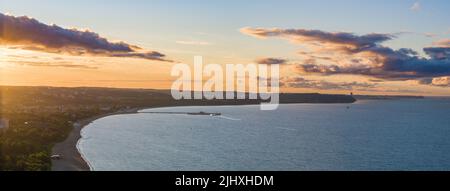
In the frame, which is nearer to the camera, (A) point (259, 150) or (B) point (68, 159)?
(B) point (68, 159)

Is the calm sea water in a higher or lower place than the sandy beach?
lower

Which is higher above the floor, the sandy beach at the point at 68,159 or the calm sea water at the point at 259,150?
the sandy beach at the point at 68,159

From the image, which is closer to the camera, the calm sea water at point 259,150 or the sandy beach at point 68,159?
the sandy beach at point 68,159

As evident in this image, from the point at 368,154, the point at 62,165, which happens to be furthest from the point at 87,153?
the point at 368,154

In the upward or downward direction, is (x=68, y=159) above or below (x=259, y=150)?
above

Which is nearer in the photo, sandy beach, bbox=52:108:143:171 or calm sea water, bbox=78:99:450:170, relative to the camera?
sandy beach, bbox=52:108:143:171
